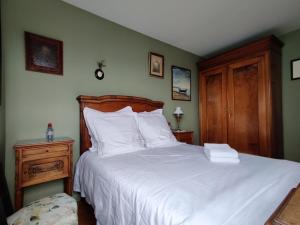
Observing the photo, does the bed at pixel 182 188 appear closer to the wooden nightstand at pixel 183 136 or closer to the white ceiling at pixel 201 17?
the wooden nightstand at pixel 183 136

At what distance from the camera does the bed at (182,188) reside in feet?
2.22

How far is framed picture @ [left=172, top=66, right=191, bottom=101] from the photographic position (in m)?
3.14

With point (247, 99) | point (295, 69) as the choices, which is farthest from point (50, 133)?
point (295, 69)

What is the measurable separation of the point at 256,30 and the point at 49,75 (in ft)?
9.96

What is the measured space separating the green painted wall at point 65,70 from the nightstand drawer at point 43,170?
13.4 inches

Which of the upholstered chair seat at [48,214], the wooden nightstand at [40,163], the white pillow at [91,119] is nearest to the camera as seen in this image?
the upholstered chair seat at [48,214]

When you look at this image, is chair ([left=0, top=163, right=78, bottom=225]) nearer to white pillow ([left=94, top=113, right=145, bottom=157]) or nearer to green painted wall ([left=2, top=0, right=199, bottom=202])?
white pillow ([left=94, top=113, right=145, bottom=157])

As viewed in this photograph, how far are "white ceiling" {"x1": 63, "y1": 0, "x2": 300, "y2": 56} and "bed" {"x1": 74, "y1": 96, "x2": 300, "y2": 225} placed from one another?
5.90ft

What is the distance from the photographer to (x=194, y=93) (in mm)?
3494

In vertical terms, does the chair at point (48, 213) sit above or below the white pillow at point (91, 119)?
below

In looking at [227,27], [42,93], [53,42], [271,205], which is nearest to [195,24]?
[227,27]

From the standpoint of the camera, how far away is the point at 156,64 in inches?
112

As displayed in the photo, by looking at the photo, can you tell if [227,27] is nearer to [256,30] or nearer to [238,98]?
[256,30]

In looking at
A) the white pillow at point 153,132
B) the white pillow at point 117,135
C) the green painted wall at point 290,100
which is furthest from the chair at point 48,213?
the green painted wall at point 290,100
